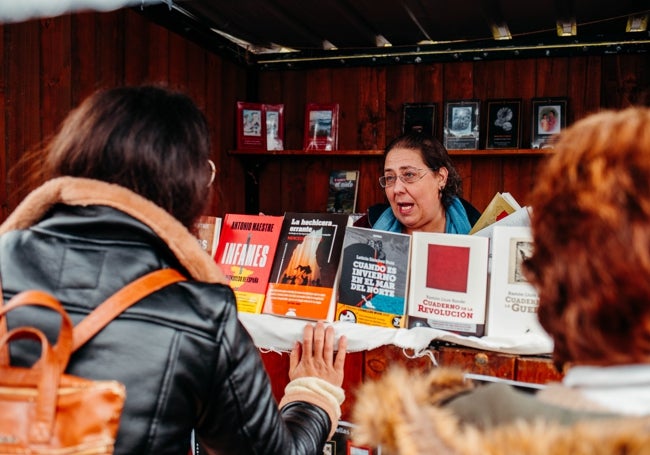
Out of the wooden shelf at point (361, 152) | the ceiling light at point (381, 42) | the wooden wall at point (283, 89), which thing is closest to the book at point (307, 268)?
the wooden wall at point (283, 89)

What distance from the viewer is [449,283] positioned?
148 cm

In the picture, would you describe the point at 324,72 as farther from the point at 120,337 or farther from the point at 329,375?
the point at 120,337

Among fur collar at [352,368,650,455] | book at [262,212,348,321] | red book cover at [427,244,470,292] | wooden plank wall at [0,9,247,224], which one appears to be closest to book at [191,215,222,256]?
book at [262,212,348,321]

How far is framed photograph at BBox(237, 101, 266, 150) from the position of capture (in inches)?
166

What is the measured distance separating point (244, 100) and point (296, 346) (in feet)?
10.4

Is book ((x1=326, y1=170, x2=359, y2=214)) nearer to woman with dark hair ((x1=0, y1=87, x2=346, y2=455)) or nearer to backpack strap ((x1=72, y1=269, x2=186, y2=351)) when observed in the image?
woman with dark hair ((x1=0, y1=87, x2=346, y2=455))

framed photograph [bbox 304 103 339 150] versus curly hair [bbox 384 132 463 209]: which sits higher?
framed photograph [bbox 304 103 339 150]

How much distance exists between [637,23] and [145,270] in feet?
11.7

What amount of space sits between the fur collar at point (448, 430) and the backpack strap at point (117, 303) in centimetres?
36

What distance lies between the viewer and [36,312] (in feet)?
2.72

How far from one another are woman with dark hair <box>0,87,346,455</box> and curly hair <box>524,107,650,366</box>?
0.52 metres

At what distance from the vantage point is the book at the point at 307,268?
159cm

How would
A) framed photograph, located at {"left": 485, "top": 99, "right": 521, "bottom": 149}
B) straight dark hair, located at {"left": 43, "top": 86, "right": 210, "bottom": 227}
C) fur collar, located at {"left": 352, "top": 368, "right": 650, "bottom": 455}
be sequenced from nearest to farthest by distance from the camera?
fur collar, located at {"left": 352, "top": 368, "right": 650, "bottom": 455} → straight dark hair, located at {"left": 43, "top": 86, "right": 210, "bottom": 227} → framed photograph, located at {"left": 485, "top": 99, "right": 521, "bottom": 149}

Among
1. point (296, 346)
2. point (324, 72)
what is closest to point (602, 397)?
point (296, 346)
